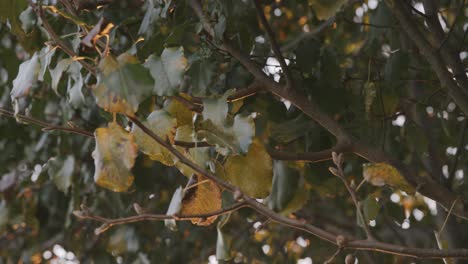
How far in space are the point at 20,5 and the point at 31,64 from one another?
15cm

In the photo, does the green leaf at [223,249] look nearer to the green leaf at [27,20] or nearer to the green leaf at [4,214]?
the green leaf at [27,20]

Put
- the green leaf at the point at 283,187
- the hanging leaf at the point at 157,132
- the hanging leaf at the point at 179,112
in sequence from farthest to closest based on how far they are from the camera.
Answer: the green leaf at the point at 283,187 → the hanging leaf at the point at 179,112 → the hanging leaf at the point at 157,132

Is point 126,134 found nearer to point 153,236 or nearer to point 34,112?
point 34,112

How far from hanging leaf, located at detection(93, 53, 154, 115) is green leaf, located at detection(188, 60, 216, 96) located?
29 centimetres

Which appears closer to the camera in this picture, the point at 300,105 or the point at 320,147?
the point at 300,105

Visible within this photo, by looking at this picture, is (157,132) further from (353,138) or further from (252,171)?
(353,138)

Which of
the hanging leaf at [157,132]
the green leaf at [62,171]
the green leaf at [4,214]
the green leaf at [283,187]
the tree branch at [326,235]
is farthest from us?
the green leaf at [4,214]

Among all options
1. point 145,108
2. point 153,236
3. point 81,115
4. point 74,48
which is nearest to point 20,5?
point 74,48

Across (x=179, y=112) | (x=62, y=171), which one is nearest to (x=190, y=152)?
(x=179, y=112)

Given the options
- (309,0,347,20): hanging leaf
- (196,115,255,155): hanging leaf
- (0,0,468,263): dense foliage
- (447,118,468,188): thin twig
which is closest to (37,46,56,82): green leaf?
(0,0,468,263): dense foliage

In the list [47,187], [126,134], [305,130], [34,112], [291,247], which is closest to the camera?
[126,134]

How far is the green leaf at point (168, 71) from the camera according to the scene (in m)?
0.93

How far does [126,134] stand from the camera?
82 centimetres

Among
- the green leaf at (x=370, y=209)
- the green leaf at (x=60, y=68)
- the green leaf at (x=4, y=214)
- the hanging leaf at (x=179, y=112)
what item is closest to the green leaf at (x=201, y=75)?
the hanging leaf at (x=179, y=112)
